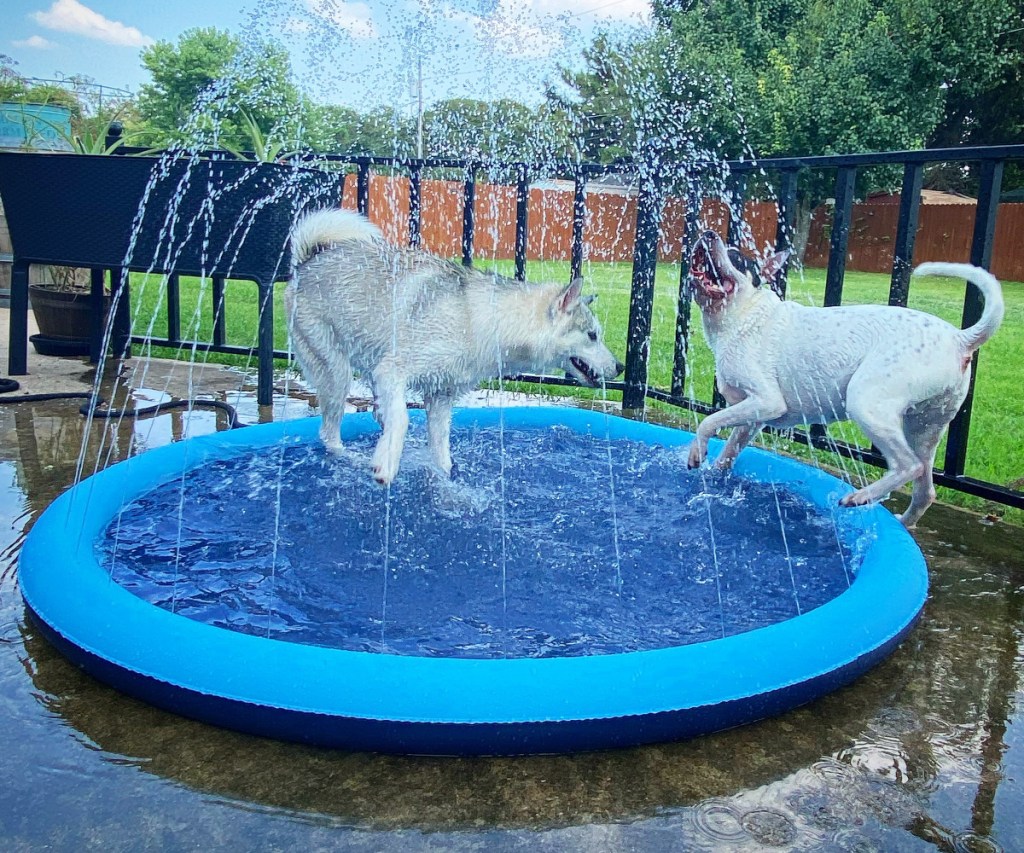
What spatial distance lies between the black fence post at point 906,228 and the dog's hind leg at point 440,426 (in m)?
2.07

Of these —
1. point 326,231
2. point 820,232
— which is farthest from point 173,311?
point 820,232

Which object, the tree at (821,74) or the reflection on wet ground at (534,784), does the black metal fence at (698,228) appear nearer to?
the reflection on wet ground at (534,784)

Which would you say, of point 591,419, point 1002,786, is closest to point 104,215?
point 591,419

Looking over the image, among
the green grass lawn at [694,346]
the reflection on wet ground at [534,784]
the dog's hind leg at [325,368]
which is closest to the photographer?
the reflection on wet ground at [534,784]

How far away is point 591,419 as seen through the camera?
5043 millimetres

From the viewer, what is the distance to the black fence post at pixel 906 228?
395 cm

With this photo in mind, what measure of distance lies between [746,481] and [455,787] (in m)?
2.59

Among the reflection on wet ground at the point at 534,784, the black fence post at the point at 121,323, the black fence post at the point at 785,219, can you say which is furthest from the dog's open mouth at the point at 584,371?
the black fence post at the point at 121,323

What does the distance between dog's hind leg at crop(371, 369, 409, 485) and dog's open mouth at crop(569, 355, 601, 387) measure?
720 millimetres

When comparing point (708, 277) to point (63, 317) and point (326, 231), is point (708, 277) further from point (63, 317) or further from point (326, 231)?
point (63, 317)

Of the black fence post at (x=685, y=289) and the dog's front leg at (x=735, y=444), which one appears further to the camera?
the black fence post at (x=685, y=289)

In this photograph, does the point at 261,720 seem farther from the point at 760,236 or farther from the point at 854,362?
the point at 760,236

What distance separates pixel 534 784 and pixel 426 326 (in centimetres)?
208

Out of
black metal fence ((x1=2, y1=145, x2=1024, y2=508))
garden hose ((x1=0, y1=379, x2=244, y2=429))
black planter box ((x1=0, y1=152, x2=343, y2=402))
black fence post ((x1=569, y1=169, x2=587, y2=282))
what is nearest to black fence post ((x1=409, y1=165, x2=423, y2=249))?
black metal fence ((x1=2, y1=145, x2=1024, y2=508))
